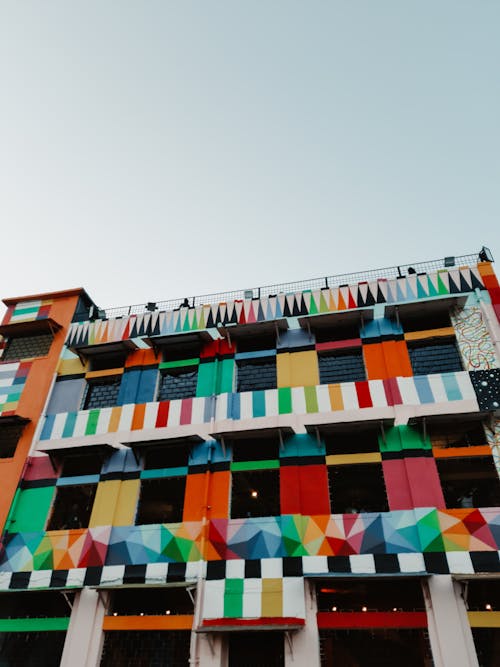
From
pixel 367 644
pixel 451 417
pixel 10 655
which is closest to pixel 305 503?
pixel 367 644

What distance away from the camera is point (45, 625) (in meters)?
14.6

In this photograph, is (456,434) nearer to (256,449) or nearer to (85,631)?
(256,449)

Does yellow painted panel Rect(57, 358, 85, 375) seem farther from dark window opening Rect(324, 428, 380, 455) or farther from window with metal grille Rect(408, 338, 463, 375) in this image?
window with metal grille Rect(408, 338, 463, 375)

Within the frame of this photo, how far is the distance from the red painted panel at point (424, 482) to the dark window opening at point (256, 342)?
6847 mm

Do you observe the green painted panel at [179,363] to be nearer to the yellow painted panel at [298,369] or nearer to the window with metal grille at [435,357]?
the yellow painted panel at [298,369]

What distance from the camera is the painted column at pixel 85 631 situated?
13719 mm

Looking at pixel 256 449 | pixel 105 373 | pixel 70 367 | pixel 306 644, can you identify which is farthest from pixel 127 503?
pixel 306 644

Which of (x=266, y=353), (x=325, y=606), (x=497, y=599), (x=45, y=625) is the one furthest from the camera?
(x=266, y=353)

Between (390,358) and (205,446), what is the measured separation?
23.9 feet

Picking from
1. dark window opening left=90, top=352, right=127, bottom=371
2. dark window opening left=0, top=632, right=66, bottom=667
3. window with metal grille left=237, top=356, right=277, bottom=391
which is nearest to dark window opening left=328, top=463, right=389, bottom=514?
window with metal grille left=237, top=356, right=277, bottom=391

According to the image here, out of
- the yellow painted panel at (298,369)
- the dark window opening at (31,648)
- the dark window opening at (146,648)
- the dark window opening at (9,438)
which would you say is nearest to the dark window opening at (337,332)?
the yellow painted panel at (298,369)

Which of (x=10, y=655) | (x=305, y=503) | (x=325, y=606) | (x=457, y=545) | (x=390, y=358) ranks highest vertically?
(x=390, y=358)

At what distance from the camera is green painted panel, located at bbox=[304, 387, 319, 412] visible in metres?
16.4

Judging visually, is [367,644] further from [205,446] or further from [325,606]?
[205,446]
